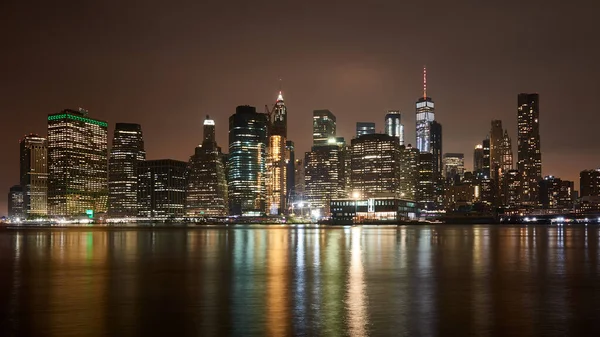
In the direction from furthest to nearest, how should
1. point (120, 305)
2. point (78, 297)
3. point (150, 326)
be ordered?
1. point (78, 297)
2. point (120, 305)
3. point (150, 326)

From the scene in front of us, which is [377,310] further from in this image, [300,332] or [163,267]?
[163,267]

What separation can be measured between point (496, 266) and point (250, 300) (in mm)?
29218

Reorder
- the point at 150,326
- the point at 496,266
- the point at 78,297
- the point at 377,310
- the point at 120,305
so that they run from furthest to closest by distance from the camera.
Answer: the point at 496,266 → the point at 78,297 → the point at 120,305 → the point at 377,310 → the point at 150,326

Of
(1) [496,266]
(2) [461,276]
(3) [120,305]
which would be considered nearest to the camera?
(3) [120,305]

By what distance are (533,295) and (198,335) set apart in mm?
21447

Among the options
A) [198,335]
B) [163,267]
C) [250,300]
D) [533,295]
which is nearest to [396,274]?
[533,295]

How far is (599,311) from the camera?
93.8 ft

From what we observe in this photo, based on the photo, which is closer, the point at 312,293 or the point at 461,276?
the point at 312,293

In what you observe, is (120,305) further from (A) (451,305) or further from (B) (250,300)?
(A) (451,305)

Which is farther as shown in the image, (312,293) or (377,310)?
(312,293)

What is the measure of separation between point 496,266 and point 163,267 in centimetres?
3046

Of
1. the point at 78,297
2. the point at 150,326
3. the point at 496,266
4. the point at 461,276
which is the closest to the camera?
→ the point at 150,326

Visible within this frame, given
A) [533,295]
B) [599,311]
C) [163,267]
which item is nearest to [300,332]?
[599,311]

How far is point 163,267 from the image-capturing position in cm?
5262
